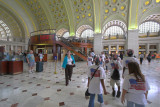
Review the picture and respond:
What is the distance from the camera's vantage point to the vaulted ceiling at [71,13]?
15578mm

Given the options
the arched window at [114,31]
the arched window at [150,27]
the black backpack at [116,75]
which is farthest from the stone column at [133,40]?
the black backpack at [116,75]

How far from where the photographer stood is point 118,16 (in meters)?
17.6

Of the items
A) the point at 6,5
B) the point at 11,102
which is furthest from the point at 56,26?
Answer: the point at 11,102

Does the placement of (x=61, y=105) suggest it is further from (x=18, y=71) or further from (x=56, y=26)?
(x=56, y=26)

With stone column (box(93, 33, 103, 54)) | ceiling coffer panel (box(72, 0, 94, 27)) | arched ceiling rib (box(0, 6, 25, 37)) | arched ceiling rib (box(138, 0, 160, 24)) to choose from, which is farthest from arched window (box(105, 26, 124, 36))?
arched ceiling rib (box(0, 6, 25, 37))

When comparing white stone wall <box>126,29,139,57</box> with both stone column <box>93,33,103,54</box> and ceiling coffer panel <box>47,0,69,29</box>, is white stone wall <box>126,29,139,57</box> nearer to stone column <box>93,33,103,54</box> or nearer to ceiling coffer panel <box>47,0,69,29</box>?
stone column <box>93,33,103,54</box>

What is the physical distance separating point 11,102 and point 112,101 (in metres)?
3.33

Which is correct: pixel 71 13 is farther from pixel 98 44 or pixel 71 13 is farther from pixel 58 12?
pixel 98 44

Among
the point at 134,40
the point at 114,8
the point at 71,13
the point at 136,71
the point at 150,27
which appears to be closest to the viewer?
the point at 136,71

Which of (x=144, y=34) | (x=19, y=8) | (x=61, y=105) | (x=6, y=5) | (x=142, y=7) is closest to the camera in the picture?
(x=61, y=105)

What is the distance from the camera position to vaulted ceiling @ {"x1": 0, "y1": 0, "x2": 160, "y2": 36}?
15578 millimetres

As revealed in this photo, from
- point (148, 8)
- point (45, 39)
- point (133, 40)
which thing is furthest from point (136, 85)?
point (148, 8)

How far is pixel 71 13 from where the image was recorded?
65.0 feet

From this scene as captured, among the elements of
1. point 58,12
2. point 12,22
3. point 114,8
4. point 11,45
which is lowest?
point 11,45
